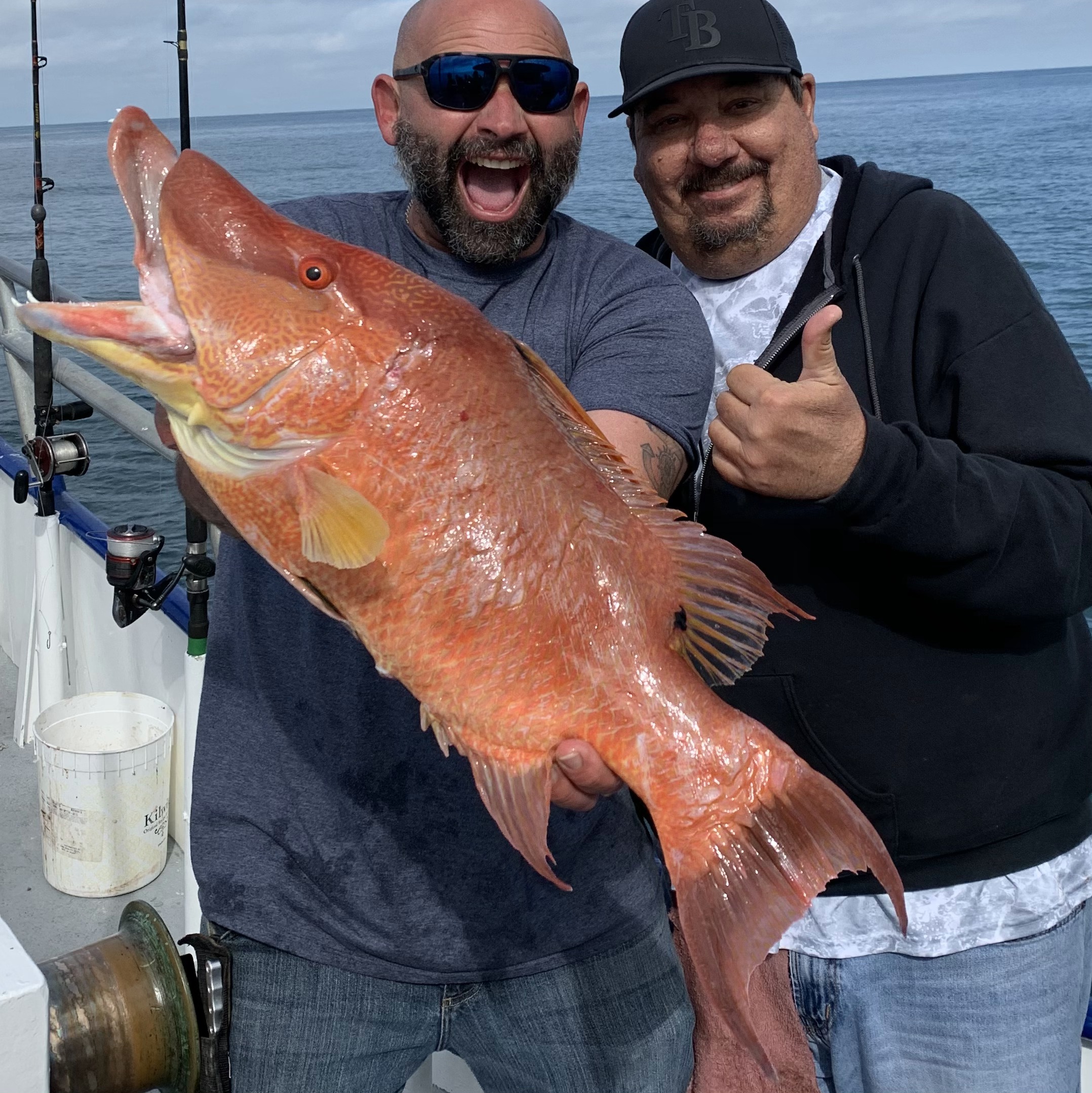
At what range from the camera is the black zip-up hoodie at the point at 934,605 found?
2.18 meters

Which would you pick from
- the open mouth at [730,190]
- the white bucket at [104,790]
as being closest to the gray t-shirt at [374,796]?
the open mouth at [730,190]

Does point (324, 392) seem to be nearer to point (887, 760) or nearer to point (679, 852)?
point (679, 852)

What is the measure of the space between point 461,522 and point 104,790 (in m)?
2.68

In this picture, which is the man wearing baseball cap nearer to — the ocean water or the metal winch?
the ocean water

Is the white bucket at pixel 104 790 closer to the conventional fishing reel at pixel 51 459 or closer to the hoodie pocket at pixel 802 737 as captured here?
the conventional fishing reel at pixel 51 459

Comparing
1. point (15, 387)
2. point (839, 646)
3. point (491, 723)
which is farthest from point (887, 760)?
point (15, 387)

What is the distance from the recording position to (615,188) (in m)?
34.8

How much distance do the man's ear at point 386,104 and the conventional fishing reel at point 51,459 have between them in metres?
2.34

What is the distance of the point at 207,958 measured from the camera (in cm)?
232

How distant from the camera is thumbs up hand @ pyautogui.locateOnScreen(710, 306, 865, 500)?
1838 millimetres

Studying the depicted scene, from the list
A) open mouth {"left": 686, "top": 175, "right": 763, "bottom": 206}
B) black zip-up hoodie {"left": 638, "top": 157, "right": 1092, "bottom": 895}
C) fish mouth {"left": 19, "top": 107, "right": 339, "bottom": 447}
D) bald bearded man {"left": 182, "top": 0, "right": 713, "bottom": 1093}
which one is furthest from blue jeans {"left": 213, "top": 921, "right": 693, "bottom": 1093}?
open mouth {"left": 686, "top": 175, "right": 763, "bottom": 206}

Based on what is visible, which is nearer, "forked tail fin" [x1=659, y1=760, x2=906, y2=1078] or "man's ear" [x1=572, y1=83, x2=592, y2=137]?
"forked tail fin" [x1=659, y1=760, x2=906, y2=1078]

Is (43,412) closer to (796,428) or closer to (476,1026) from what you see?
(476,1026)

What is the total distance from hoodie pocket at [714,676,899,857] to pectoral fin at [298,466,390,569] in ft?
3.48
